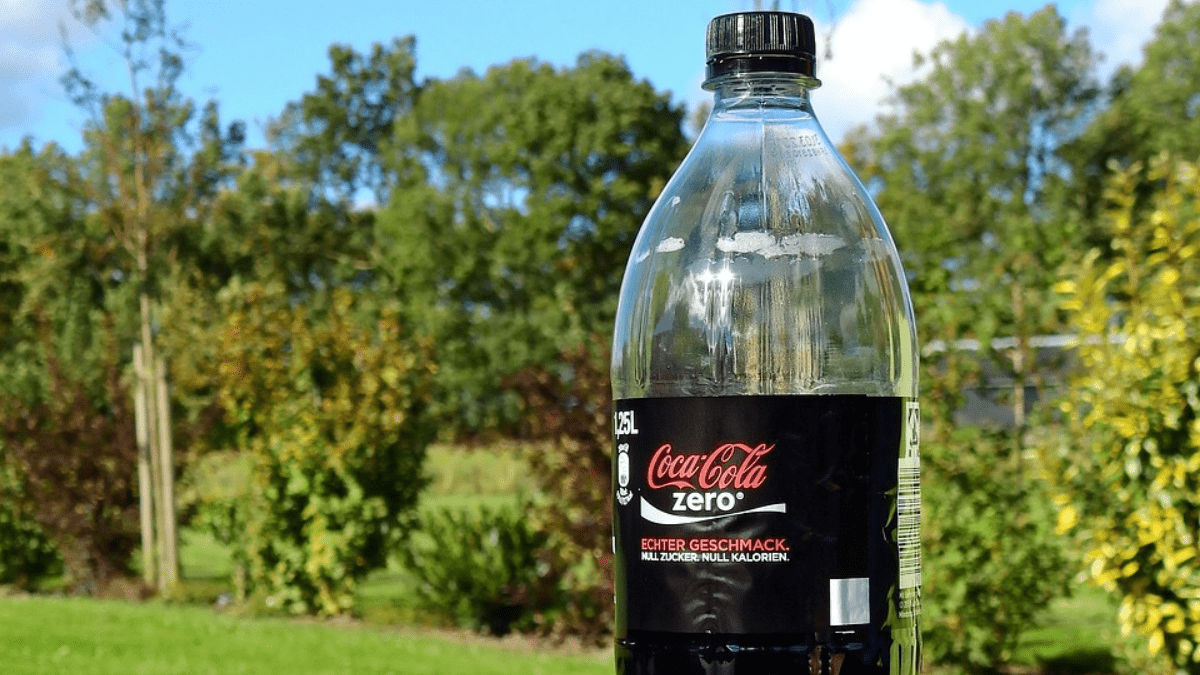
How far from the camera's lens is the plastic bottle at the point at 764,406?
238cm

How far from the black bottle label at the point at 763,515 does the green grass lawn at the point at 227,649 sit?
6.90m

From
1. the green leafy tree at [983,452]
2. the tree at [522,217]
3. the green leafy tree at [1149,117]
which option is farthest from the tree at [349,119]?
the green leafy tree at [983,452]

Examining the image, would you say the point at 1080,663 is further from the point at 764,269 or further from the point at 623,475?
the point at 623,475

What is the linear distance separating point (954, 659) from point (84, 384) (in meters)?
10.4

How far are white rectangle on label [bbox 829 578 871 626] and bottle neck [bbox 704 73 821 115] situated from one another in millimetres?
917

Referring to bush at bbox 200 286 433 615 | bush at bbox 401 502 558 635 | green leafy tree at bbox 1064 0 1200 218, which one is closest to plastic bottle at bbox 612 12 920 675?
bush at bbox 401 502 558 635

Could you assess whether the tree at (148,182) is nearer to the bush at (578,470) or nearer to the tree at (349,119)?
the bush at (578,470)

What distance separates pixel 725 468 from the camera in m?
2.38

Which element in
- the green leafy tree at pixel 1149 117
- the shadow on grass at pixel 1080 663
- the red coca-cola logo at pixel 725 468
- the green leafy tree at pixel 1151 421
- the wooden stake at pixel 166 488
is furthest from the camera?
the green leafy tree at pixel 1149 117

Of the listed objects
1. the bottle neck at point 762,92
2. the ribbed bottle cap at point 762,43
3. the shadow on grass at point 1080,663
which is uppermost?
the ribbed bottle cap at point 762,43

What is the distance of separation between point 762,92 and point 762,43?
0.14 meters

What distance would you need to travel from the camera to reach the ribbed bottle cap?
Result: 259 centimetres

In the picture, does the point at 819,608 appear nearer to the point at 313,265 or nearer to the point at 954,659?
the point at 954,659

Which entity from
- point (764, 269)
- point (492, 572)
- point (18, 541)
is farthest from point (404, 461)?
point (764, 269)
